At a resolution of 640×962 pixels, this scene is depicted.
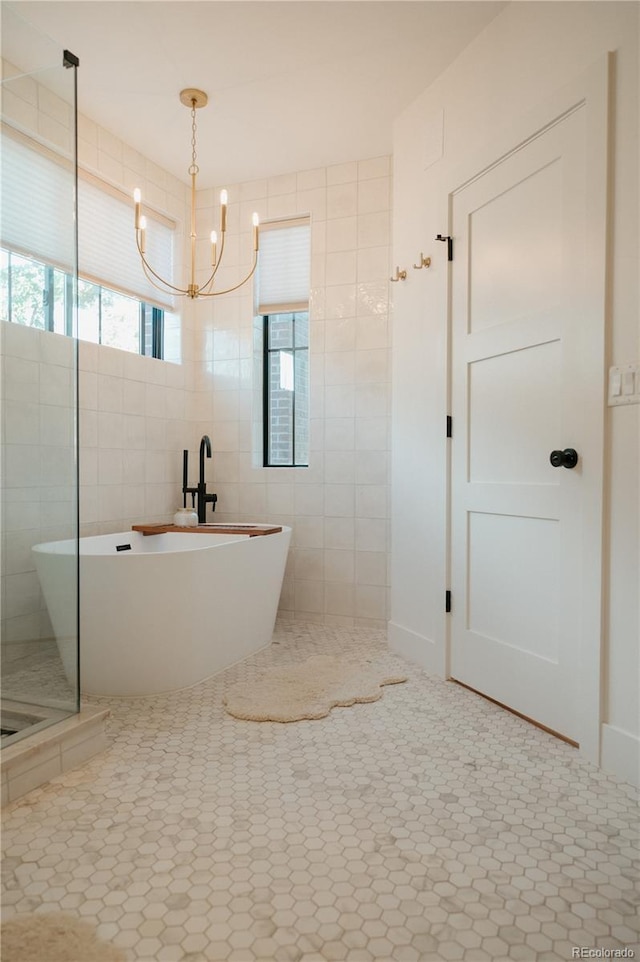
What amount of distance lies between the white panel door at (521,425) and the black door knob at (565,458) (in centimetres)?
2

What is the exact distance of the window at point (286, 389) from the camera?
3.90m

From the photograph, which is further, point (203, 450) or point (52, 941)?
point (203, 450)

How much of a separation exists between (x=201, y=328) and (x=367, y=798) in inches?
124

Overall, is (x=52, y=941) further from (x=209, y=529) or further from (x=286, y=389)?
(x=286, y=389)

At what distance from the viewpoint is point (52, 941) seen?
1.14 metres

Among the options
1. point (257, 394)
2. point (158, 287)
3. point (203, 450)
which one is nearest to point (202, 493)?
point (203, 450)

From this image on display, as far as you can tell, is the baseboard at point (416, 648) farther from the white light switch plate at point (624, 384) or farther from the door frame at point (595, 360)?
the white light switch plate at point (624, 384)

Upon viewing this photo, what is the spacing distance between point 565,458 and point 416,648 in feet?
4.36

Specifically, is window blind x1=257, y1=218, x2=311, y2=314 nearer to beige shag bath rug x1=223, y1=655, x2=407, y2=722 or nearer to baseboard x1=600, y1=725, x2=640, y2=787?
beige shag bath rug x1=223, y1=655, x2=407, y2=722

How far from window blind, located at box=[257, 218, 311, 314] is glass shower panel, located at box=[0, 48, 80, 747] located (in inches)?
78.1

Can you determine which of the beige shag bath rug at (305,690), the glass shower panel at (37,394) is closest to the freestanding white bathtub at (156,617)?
the beige shag bath rug at (305,690)

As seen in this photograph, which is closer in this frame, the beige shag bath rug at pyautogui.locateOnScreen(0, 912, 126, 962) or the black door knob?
the beige shag bath rug at pyautogui.locateOnScreen(0, 912, 126, 962)

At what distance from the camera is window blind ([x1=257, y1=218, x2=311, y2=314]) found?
379 cm

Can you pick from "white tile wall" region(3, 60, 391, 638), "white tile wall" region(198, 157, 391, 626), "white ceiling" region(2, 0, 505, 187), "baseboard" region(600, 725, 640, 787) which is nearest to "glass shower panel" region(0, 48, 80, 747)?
"white ceiling" region(2, 0, 505, 187)
